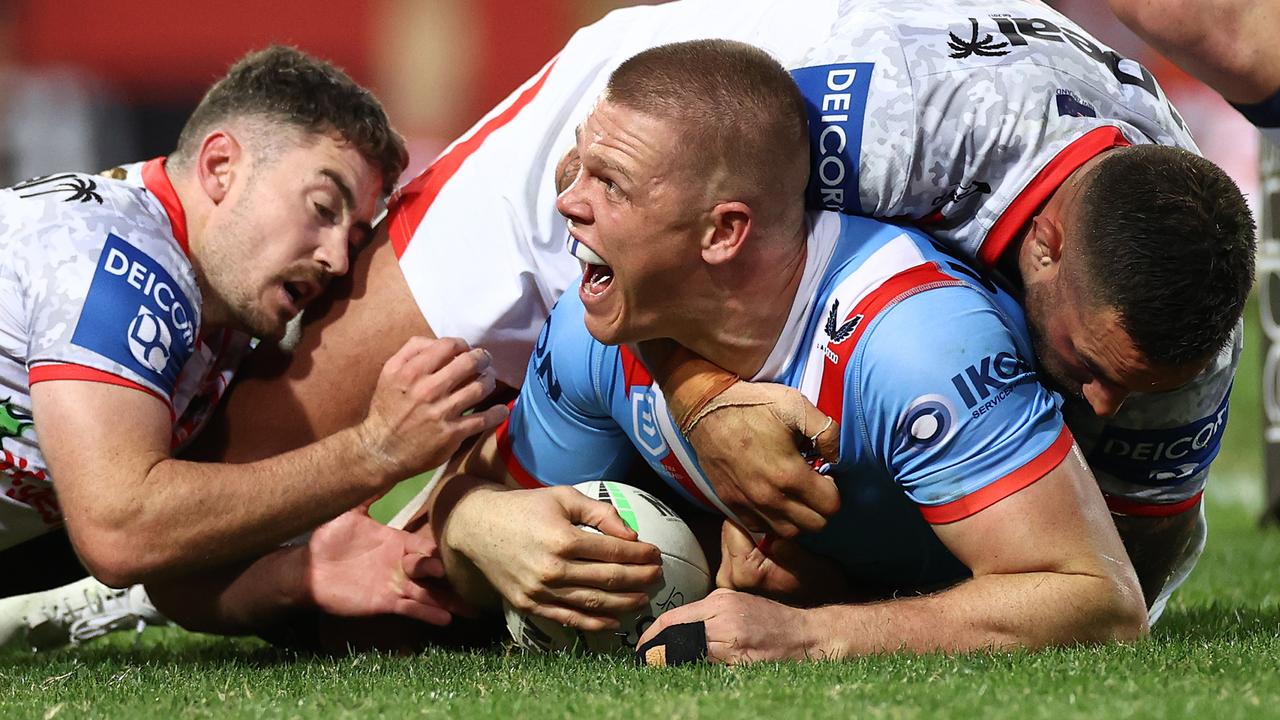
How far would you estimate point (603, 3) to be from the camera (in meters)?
23.2

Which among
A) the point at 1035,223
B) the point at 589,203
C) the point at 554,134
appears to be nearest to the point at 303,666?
the point at 589,203

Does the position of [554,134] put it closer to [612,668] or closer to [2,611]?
[612,668]

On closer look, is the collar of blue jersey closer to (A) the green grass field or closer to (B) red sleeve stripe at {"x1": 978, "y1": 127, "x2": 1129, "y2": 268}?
(B) red sleeve stripe at {"x1": 978, "y1": 127, "x2": 1129, "y2": 268}

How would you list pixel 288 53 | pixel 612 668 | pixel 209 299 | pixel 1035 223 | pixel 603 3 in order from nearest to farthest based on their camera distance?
pixel 612 668 → pixel 1035 223 → pixel 209 299 → pixel 288 53 → pixel 603 3

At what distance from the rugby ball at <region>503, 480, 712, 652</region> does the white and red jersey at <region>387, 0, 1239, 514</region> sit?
102cm

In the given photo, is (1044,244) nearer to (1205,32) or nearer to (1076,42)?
(1076,42)

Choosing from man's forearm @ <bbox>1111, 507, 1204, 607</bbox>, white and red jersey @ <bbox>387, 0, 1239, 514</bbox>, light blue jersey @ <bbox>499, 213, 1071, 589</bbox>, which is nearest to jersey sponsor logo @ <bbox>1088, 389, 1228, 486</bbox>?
white and red jersey @ <bbox>387, 0, 1239, 514</bbox>

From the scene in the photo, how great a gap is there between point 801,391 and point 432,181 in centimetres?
202

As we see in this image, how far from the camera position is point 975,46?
15.2 feet

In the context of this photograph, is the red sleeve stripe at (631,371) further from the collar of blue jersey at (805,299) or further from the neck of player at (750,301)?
the collar of blue jersey at (805,299)

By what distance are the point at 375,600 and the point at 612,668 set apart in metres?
1.21

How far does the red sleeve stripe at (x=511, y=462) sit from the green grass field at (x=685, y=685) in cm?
59

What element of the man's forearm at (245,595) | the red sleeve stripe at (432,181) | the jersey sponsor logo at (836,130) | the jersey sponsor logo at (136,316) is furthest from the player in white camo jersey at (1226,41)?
the man's forearm at (245,595)

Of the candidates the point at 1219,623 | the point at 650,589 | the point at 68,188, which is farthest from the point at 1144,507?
the point at 68,188
